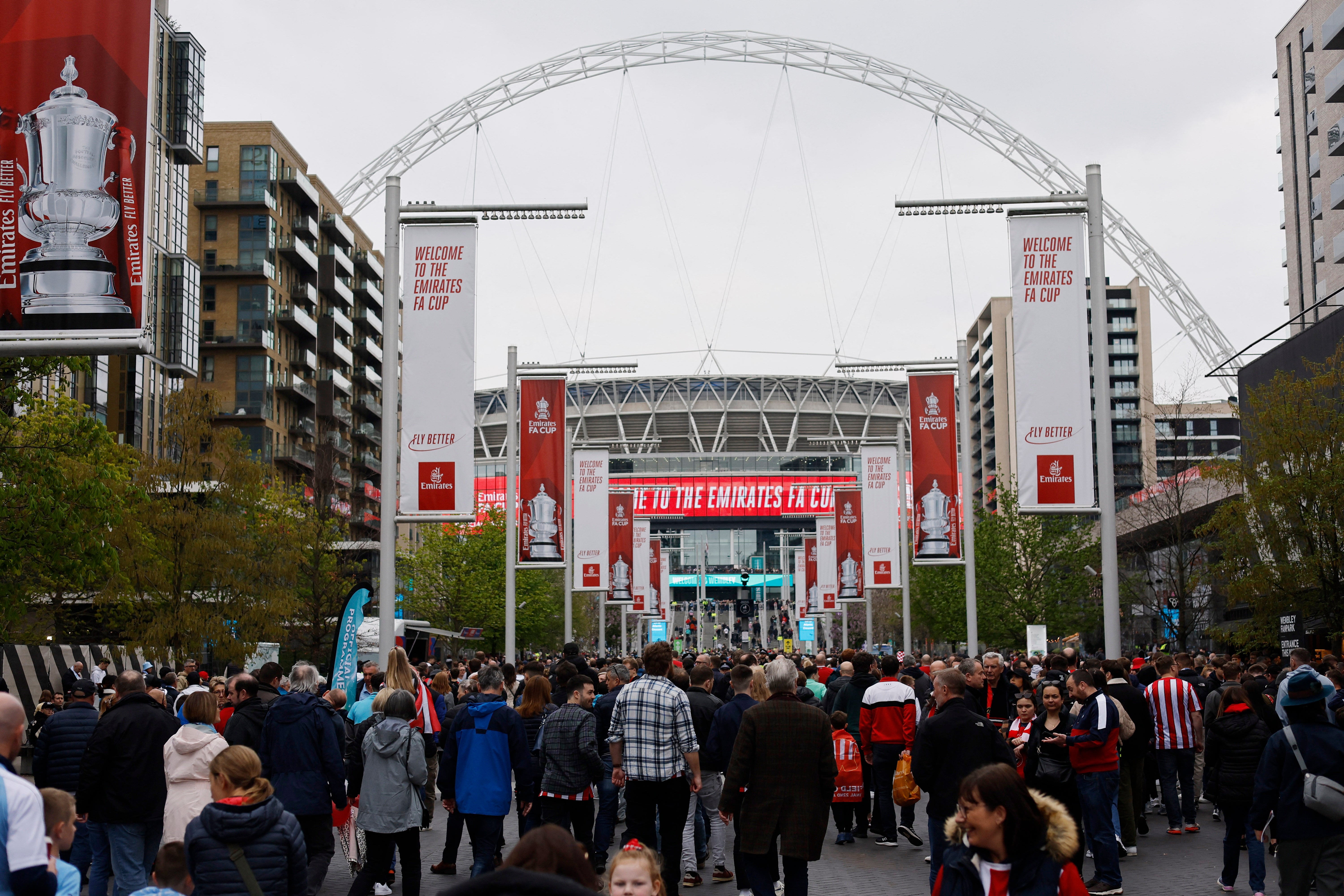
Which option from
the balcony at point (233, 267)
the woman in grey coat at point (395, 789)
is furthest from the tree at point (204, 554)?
the balcony at point (233, 267)

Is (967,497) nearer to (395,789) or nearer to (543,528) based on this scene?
(543,528)

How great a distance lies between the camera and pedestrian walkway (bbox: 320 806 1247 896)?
12.3 meters

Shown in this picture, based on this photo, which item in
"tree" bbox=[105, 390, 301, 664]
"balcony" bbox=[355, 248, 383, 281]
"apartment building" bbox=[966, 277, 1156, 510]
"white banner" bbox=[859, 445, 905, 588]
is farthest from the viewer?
"apartment building" bbox=[966, 277, 1156, 510]

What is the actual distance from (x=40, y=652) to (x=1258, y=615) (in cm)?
2945

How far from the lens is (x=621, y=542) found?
42281mm

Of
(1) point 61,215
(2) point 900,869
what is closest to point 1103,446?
(2) point 900,869

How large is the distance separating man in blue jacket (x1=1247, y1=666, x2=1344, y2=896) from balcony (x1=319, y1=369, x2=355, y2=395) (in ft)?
298

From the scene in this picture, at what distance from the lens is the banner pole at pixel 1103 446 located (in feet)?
55.4

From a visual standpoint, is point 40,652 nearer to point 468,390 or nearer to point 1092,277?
point 468,390

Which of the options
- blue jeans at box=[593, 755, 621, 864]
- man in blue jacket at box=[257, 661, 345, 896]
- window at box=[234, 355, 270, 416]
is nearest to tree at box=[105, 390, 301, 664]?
blue jeans at box=[593, 755, 621, 864]

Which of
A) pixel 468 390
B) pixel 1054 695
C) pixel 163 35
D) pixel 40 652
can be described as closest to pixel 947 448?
pixel 468 390

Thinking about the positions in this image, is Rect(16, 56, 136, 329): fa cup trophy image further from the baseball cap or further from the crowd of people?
the baseball cap

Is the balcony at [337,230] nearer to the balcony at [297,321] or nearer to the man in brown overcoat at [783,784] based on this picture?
the balcony at [297,321]

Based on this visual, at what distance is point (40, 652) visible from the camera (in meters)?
32.6
